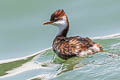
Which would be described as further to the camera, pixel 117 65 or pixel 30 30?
pixel 30 30

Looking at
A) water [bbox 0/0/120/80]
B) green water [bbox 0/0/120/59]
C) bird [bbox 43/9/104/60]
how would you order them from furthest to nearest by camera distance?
green water [bbox 0/0/120/59] → water [bbox 0/0/120/80] → bird [bbox 43/9/104/60]

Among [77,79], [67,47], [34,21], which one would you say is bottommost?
[77,79]

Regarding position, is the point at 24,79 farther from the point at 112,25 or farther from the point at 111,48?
the point at 112,25

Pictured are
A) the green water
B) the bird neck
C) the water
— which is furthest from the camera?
the green water

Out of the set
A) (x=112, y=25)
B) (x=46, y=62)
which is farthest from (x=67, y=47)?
(x=112, y=25)

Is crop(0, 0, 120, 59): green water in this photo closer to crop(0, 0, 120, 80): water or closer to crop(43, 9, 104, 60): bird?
crop(0, 0, 120, 80): water

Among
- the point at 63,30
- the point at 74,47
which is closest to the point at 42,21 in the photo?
the point at 63,30

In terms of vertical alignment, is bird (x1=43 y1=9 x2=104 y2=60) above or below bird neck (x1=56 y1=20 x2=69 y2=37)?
below

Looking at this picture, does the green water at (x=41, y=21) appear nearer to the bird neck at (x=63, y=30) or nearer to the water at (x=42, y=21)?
the water at (x=42, y=21)

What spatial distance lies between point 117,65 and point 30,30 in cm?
374

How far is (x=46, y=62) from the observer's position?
10836 mm

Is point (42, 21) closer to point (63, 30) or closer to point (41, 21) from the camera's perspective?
point (41, 21)

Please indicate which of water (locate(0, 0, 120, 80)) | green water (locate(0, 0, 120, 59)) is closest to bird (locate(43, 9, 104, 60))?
water (locate(0, 0, 120, 80))

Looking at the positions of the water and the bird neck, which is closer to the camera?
the bird neck
